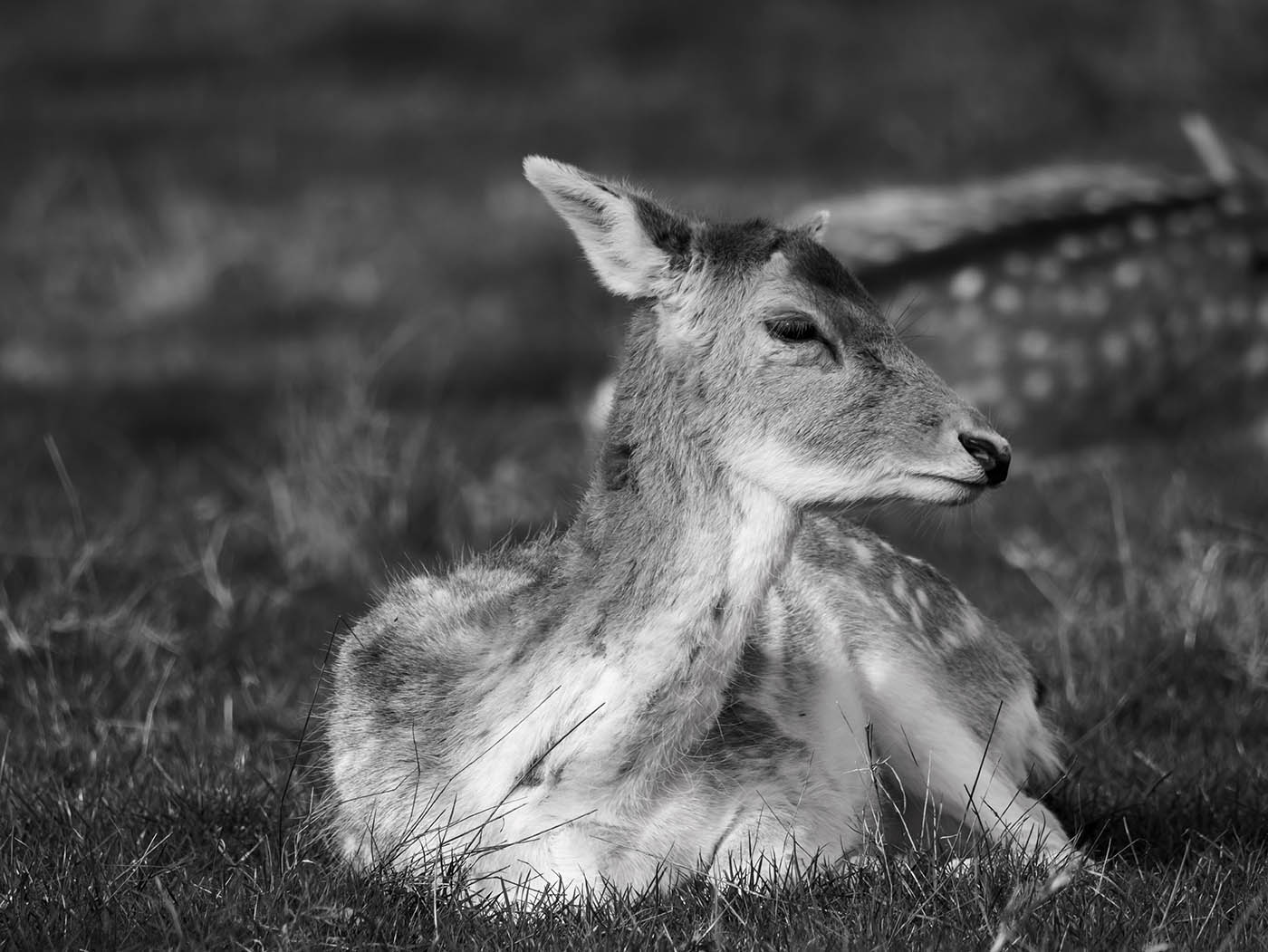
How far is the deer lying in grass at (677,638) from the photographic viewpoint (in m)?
3.65

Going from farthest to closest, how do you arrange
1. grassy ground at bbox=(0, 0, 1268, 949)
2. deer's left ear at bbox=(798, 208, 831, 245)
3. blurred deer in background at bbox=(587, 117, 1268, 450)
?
blurred deer in background at bbox=(587, 117, 1268, 450), deer's left ear at bbox=(798, 208, 831, 245), grassy ground at bbox=(0, 0, 1268, 949)

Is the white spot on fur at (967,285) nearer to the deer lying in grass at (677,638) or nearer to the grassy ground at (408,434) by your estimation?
the grassy ground at (408,434)

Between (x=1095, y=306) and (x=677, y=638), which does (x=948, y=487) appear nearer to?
(x=677, y=638)

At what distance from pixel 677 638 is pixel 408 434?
390 centimetres

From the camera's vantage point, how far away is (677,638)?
3.62 metres

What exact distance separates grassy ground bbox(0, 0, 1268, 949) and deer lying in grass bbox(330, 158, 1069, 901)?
195 millimetres

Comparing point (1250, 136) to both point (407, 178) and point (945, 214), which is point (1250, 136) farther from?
point (407, 178)

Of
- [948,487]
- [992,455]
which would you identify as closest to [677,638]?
[948,487]

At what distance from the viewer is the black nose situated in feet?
11.9

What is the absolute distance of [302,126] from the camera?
15562mm

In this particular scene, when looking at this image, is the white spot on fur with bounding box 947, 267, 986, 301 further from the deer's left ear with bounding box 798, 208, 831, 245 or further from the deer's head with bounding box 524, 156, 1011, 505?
the deer's head with bounding box 524, 156, 1011, 505

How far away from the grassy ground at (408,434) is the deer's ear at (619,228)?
0.93m

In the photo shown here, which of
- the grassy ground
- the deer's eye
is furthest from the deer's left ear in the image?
the grassy ground

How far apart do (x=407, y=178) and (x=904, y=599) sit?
1010 centimetres
